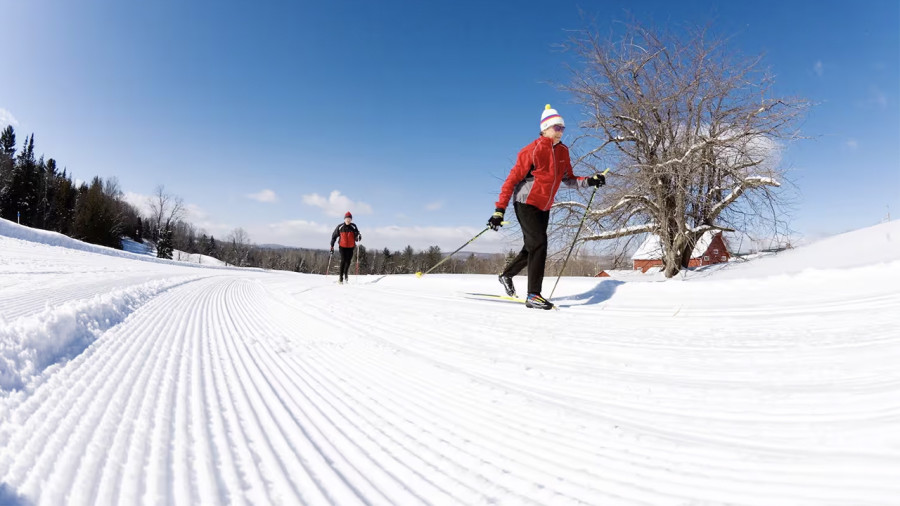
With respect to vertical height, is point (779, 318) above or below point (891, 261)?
below

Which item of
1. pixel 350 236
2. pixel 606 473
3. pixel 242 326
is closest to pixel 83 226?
pixel 350 236

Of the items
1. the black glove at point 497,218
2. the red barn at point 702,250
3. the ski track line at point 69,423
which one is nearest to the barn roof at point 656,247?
the red barn at point 702,250

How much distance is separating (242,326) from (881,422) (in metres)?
4.16

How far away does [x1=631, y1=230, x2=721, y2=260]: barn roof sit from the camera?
8.30 m

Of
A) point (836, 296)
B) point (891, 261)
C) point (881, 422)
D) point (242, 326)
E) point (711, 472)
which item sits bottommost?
point (242, 326)

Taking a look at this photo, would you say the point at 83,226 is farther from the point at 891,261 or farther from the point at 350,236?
the point at 891,261

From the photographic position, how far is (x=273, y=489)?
0.99 m

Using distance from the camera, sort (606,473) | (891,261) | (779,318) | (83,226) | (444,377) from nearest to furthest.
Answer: (606,473) → (444,377) → (779,318) → (891,261) → (83,226)

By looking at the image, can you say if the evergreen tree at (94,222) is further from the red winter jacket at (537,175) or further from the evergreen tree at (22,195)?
the red winter jacket at (537,175)

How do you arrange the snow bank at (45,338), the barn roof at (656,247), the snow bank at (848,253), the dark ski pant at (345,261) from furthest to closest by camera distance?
the dark ski pant at (345,261) → the barn roof at (656,247) → the snow bank at (848,253) → the snow bank at (45,338)

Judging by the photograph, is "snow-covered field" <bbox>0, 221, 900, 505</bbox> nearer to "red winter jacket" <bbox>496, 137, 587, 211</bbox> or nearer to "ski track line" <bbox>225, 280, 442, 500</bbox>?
"ski track line" <bbox>225, 280, 442, 500</bbox>

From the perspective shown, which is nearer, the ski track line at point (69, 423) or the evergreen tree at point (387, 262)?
the ski track line at point (69, 423)

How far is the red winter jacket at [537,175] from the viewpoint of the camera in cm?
388

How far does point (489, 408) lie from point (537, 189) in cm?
280
